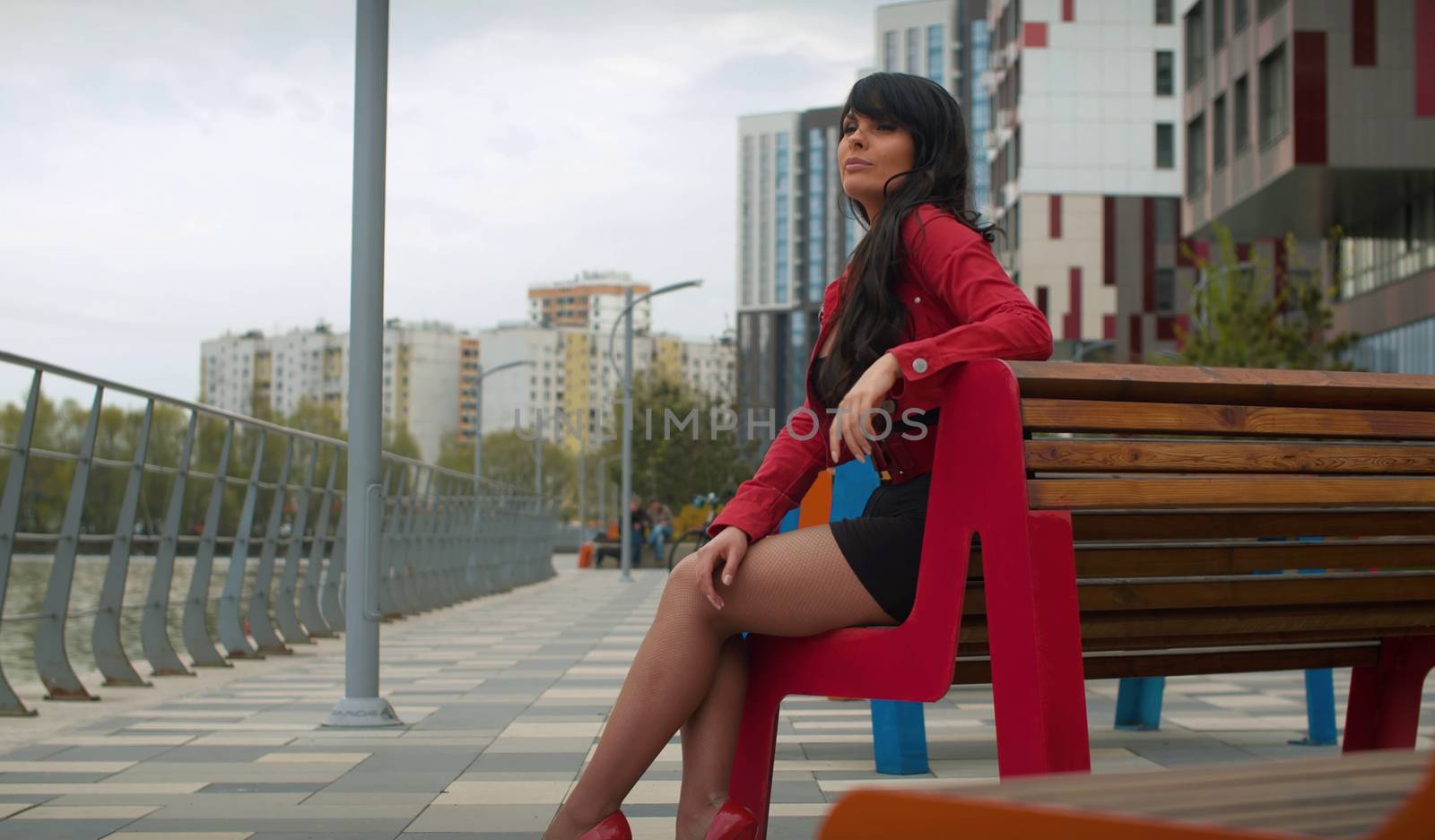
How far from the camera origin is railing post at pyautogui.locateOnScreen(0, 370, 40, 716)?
6531 mm

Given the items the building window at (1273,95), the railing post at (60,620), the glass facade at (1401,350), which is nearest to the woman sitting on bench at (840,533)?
the railing post at (60,620)

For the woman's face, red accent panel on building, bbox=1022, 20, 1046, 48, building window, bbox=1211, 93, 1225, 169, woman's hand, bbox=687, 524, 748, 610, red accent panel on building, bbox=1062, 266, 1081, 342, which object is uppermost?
red accent panel on building, bbox=1022, 20, 1046, 48

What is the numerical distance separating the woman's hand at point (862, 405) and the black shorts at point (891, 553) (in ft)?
0.61

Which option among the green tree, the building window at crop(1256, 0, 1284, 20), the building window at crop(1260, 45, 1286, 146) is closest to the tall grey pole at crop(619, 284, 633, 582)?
the green tree

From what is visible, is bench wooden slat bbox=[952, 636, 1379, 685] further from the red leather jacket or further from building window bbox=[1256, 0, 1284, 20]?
building window bbox=[1256, 0, 1284, 20]

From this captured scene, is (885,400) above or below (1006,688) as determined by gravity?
above

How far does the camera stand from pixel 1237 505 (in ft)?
8.29

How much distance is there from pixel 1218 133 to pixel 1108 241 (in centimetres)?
2636

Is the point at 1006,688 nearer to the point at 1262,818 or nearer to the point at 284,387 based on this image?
the point at 1262,818

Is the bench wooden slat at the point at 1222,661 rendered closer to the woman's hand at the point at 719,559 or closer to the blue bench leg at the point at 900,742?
the woman's hand at the point at 719,559

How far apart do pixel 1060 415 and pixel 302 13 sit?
609cm

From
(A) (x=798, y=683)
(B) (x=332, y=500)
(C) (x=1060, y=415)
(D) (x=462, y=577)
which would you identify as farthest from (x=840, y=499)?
(D) (x=462, y=577)

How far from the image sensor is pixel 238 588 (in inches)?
397

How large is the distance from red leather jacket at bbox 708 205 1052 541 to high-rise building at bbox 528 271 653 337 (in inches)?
5669
